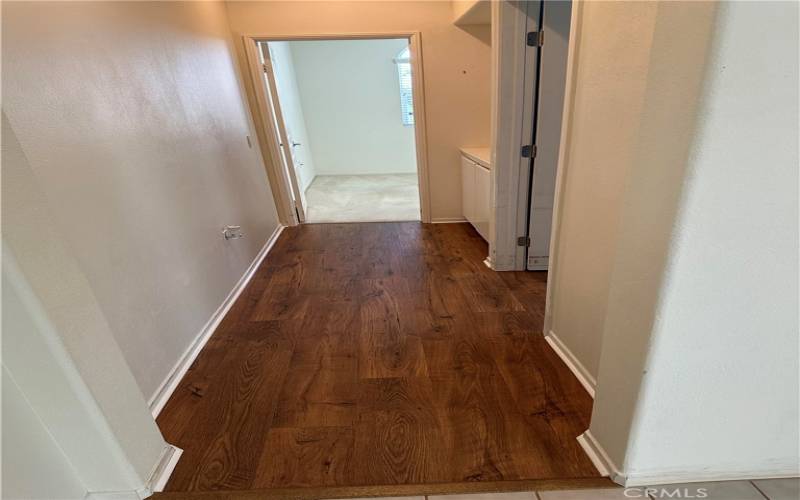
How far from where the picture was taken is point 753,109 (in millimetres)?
665

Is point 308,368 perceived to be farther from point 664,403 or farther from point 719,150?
point 719,150

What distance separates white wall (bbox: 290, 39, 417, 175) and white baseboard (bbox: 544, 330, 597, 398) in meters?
5.38

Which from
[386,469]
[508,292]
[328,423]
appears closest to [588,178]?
[508,292]

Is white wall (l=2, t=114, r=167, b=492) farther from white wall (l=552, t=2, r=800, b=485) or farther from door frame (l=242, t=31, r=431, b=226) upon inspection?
door frame (l=242, t=31, r=431, b=226)

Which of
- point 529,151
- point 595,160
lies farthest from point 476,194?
point 595,160

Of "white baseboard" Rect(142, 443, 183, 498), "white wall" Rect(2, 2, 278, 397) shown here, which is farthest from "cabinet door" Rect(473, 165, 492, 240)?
"white baseboard" Rect(142, 443, 183, 498)

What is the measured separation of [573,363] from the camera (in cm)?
170

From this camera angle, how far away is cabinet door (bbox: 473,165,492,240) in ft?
9.60

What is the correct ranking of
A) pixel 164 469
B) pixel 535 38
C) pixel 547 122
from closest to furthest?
1. pixel 164 469
2. pixel 535 38
3. pixel 547 122

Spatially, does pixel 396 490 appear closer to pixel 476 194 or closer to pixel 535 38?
pixel 535 38

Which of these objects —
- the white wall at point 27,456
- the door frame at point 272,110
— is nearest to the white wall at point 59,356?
the white wall at point 27,456

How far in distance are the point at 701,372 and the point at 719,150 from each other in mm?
619

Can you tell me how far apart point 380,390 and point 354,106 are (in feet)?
18.9

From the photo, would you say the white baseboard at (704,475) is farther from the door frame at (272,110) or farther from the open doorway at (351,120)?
the open doorway at (351,120)
